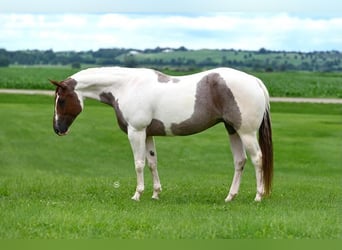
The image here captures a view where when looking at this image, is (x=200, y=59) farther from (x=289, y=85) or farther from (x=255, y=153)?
(x=255, y=153)

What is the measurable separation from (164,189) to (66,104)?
2.37 meters

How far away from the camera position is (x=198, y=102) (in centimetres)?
1123

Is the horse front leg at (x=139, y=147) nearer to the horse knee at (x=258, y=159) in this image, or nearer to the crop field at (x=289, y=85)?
Answer: the horse knee at (x=258, y=159)

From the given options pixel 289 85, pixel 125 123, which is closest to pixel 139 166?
pixel 125 123

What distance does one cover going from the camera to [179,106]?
444 inches

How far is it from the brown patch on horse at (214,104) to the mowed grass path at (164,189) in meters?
1.21

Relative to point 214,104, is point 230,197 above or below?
below

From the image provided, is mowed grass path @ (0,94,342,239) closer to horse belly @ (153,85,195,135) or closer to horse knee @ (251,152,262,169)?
horse knee @ (251,152,262,169)

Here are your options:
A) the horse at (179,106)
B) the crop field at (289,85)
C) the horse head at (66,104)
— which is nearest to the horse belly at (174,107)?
the horse at (179,106)

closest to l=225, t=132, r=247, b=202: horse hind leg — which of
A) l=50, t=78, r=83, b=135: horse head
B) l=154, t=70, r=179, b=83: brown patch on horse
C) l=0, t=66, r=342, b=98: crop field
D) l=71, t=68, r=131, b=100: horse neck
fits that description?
l=154, t=70, r=179, b=83: brown patch on horse

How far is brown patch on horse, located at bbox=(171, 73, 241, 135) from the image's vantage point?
36.5 feet

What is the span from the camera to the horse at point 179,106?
1116 cm

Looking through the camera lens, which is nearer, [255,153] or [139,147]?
[255,153]

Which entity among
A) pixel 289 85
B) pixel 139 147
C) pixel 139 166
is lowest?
pixel 289 85
